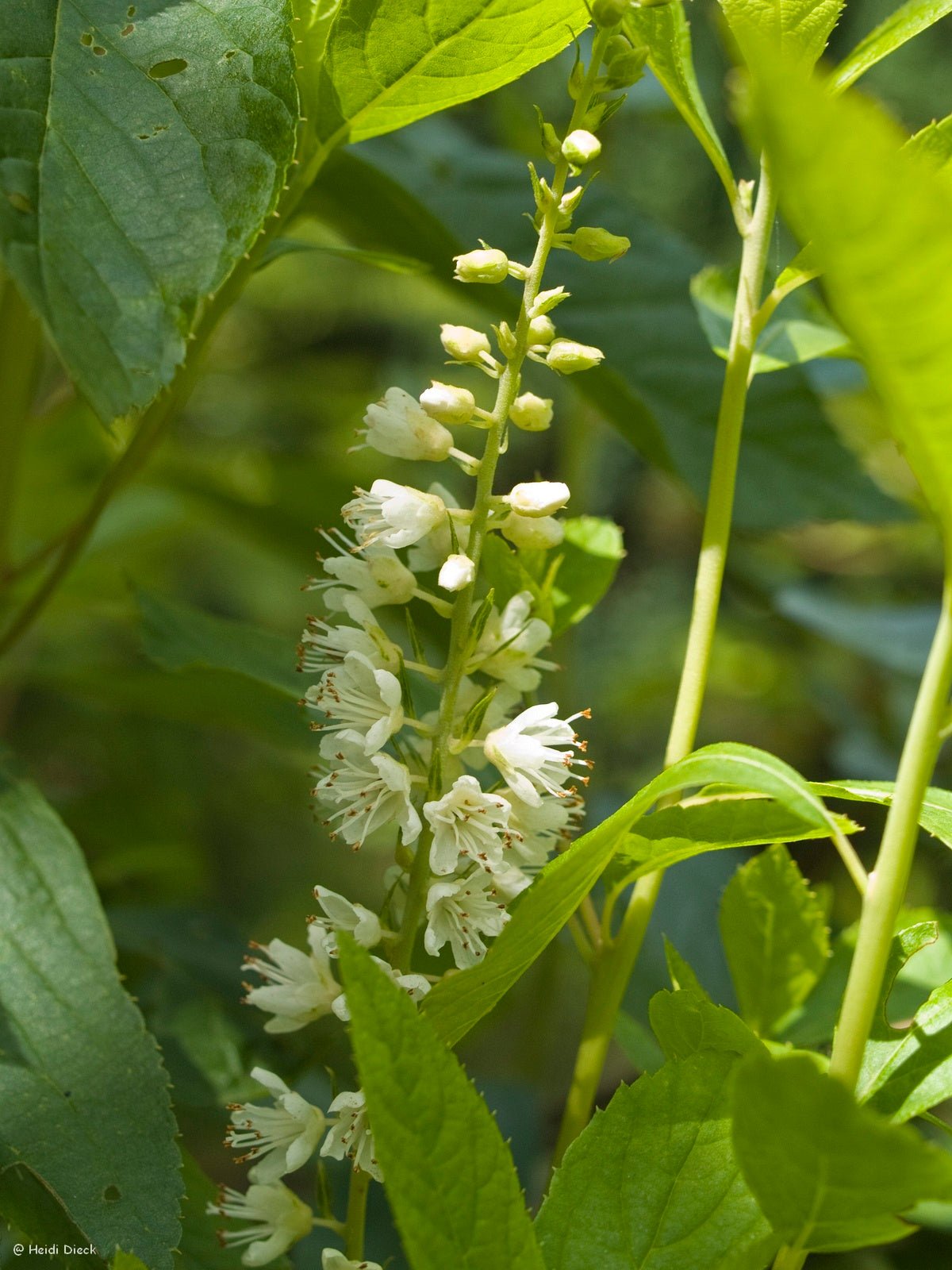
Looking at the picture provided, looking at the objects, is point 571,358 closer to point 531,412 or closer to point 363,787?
point 531,412

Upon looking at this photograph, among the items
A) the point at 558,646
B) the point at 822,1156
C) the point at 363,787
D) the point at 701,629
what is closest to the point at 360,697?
the point at 363,787

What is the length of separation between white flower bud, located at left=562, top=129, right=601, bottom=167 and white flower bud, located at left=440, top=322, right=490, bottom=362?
0.24 feet

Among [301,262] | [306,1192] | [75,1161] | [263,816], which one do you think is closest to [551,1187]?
[75,1161]

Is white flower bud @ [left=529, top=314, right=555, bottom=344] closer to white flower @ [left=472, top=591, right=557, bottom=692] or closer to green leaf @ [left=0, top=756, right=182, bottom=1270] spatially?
white flower @ [left=472, top=591, right=557, bottom=692]

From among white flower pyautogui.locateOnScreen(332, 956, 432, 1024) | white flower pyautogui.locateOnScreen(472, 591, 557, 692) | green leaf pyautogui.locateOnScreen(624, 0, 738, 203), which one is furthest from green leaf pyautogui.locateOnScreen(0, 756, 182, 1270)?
green leaf pyautogui.locateOnScreen(624, 0, 738, 203)

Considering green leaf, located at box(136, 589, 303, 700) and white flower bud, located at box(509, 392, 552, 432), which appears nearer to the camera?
white flower bud, located at box(509, 392, 552, 432)

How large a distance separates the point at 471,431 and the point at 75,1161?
205 centimetres

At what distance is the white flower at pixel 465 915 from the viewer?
46 cm

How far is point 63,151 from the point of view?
46 centimetres

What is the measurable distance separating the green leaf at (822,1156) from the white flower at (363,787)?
6.6 inches

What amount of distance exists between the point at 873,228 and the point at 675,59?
0.25m

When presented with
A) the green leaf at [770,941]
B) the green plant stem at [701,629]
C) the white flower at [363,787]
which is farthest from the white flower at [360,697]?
the green leaf at [770,941]

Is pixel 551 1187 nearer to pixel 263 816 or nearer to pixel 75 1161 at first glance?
pixel 75 1161

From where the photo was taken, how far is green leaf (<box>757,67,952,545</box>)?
0.26 meters
